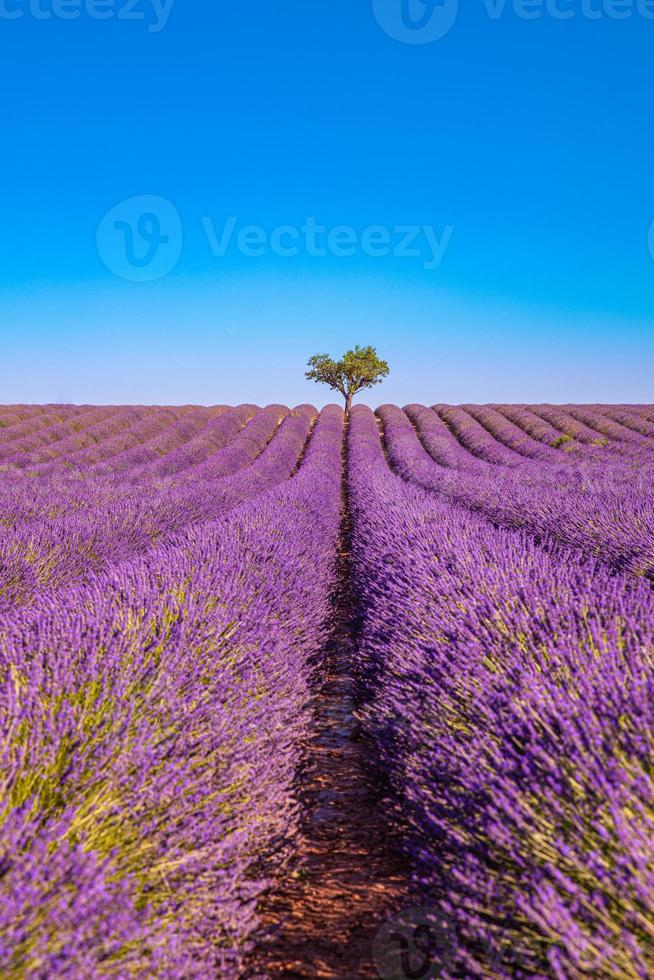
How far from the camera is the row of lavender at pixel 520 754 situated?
1.08 m

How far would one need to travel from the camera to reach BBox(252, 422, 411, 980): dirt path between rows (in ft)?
5.32

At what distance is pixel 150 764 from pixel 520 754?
3.18 feet

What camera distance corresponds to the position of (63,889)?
40.4 inches

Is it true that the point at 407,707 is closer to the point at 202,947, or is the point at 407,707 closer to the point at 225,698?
the point at 225,698

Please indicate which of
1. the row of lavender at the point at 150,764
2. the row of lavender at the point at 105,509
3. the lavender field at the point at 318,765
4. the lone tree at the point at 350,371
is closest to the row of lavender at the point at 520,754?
the lavender field at the point at 318,765

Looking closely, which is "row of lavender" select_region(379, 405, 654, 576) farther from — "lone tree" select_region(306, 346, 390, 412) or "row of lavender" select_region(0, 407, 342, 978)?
"lone tree" select_region(306, 346, 390, 412)

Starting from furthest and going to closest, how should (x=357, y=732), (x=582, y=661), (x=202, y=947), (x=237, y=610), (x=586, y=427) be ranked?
(x=586, y=427)
(x=357, y=732)
(x=237, y=610)
(x=582, y=661)
(x=202, y=947)

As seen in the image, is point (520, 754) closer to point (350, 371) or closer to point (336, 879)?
point (336, 879)

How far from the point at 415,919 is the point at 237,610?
1255mm

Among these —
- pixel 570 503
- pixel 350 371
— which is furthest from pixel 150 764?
pixel 350 371

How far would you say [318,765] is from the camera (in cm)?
267

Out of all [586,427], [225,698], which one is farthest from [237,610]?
[586,427]

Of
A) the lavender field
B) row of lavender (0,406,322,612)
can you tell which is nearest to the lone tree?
row of lavender (0,406,322,612)

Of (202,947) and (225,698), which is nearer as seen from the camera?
(202,947)
